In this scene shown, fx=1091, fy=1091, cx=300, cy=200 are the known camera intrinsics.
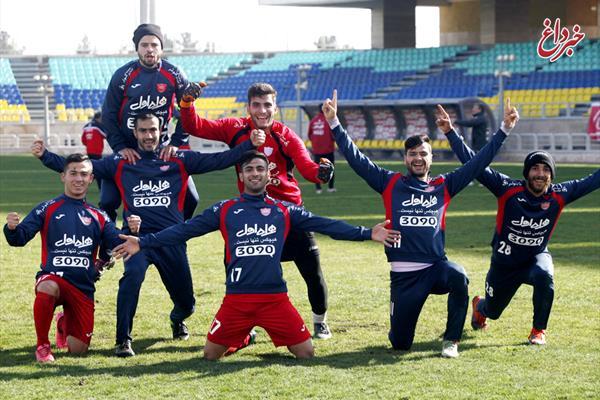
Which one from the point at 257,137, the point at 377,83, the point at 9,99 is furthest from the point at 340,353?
the point at 9,99

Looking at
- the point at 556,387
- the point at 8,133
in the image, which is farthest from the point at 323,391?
the point at 8,133

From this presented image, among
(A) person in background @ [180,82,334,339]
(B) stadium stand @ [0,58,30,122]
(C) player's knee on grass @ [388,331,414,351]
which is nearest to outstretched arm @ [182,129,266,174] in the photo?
(A) person in background @ [180,82,334,339]

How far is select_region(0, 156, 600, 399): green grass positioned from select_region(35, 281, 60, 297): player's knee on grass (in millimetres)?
484

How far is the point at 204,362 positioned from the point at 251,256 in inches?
31.5

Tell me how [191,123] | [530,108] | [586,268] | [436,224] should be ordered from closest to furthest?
[436,224]
[191,123]
[586,268]
[530,108]

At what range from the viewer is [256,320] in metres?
7.60

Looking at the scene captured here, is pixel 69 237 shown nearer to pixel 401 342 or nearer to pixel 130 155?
pixel 130 155

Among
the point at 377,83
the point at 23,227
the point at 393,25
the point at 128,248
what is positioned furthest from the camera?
the point at 393,25

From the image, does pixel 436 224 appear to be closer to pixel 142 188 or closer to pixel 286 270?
pixel 142 188

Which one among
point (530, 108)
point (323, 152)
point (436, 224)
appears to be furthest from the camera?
point (530, 108)

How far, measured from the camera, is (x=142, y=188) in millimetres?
8258

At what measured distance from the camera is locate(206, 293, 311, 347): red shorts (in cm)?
753

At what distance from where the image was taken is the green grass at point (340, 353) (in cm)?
664

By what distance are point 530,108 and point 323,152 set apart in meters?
19.7
